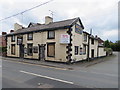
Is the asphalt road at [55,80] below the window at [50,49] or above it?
below

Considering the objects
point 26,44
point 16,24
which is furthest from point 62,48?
point 16,24

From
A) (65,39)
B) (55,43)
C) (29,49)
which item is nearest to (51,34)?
(55,43)

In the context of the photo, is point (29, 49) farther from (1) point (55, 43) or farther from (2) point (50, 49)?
(1) point (55, 43)

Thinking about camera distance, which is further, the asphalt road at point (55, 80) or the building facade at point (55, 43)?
the building facade at point (55, 43)

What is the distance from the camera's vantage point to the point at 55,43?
13.7 metres

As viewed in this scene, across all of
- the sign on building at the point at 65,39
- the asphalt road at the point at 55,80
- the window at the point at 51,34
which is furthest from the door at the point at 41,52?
the asphalt road at the point at 55,80

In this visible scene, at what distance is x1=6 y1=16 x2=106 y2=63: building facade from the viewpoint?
12836 mm

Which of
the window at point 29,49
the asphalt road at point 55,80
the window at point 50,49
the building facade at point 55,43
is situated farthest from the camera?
the window at point 29,49

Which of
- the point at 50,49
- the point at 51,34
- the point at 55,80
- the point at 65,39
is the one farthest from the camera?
the point at 51,34

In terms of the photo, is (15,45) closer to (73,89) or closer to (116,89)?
(73,89)

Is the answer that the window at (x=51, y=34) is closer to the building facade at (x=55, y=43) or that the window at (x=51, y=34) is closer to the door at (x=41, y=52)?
the building facade at (x=55, y=43)

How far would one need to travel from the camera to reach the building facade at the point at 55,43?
12836 millimetres

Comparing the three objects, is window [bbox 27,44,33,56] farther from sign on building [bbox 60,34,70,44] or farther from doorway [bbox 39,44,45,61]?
sign on building [bbox 60,34,70,44]

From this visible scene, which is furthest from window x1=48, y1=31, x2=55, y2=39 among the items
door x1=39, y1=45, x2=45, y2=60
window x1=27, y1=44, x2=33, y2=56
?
window x1=27, y1=44, x2=33, y2=56
